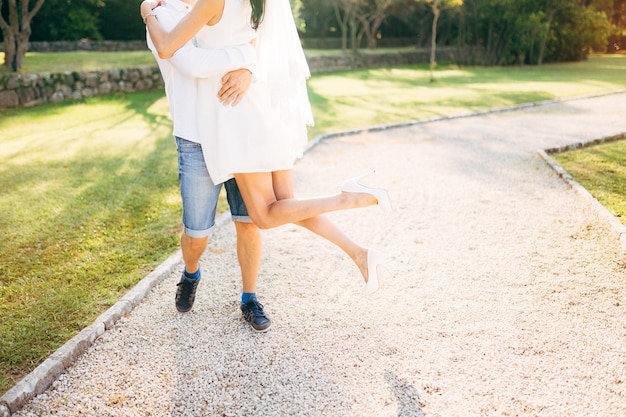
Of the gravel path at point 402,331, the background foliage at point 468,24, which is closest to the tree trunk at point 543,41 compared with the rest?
the background foliage at point 468,24

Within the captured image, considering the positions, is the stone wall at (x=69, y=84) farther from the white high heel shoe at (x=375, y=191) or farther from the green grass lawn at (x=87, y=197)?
the white high heel shoe at (x=375, y=191)

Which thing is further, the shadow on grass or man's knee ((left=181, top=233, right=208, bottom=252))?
the shadow on grass

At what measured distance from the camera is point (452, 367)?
2.47m

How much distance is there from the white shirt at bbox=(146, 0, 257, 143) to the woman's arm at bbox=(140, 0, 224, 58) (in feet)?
0.11

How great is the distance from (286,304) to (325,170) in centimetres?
328

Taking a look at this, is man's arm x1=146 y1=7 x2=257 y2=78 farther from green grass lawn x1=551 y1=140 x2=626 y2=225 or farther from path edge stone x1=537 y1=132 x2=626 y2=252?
green grass lawn x1=551 y1=140 x2=626 y2=225

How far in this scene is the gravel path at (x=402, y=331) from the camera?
7.41ft

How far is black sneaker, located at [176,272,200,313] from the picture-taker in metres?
2.93

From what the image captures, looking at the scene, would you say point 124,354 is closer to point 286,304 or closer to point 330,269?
point 286,304

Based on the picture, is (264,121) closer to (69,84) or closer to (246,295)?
(246,295)

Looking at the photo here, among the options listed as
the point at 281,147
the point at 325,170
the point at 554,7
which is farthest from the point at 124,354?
the point at 554,7

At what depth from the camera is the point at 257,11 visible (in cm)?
219

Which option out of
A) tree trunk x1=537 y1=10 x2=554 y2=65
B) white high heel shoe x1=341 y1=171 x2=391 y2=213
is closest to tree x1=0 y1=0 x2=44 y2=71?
white high heel shoe x1=341 y1=171 x2=391 y2=213

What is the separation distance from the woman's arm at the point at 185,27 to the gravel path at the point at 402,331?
5.03 ft
